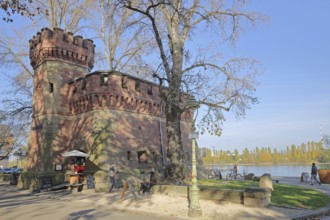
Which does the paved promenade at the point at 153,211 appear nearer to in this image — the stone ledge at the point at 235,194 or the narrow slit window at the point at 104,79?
the stone ledge at the point at 235,194

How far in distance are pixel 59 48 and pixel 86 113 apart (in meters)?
6.34

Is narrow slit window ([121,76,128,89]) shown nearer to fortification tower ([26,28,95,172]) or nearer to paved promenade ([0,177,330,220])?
fortification tower ([26,28,95,172])

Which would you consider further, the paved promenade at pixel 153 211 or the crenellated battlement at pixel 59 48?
the crenellated battlement at pixel 59 48

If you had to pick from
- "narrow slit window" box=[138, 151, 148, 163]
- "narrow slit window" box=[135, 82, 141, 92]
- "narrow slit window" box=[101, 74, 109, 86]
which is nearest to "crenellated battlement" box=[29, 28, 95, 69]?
"narrow slit window" box=[101, 74, 109, 86]

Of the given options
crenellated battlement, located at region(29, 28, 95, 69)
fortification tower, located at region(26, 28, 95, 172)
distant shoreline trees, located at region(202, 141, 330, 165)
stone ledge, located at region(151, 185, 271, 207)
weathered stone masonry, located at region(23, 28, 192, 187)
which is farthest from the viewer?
distant shoreline trees, located at region(202, 141, 330, 165)

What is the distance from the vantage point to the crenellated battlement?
2622 cm

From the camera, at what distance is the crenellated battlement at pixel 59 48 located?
86.0 ft

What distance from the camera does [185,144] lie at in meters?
32.2

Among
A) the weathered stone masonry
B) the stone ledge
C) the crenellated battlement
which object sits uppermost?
the crenellated battlement

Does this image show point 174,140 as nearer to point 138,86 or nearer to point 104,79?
point 104,79

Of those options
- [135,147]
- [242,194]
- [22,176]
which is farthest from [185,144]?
[242,194]

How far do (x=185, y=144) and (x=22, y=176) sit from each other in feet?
50.8

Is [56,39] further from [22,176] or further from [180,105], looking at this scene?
[180,105]

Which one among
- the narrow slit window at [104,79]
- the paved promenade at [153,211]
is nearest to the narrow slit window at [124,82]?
the narrow slit window at [104,79]
